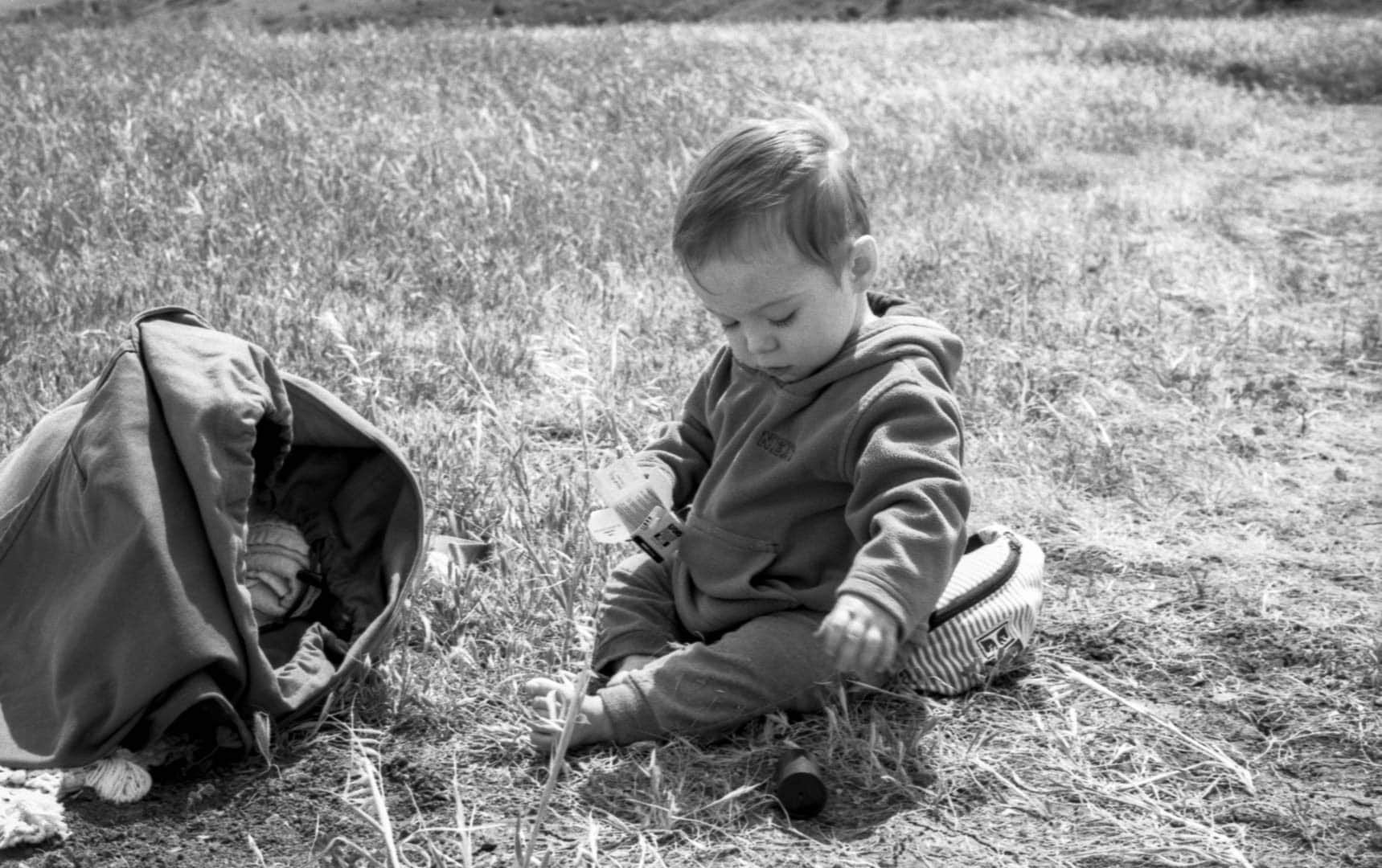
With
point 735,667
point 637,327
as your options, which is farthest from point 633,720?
point 637,327

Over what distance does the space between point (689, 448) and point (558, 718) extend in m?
0.74

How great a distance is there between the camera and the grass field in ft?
8.47

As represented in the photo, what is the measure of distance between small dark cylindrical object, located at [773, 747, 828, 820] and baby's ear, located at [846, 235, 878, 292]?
92 cm

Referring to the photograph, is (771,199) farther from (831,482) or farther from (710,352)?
(710,352)

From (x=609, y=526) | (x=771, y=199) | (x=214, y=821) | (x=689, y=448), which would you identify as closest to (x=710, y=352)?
(x=689, y=448)

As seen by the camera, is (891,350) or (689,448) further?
(689,448)

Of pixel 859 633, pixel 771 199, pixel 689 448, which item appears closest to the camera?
pixel 859 633

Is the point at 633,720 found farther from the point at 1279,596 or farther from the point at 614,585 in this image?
the point at 1279,596

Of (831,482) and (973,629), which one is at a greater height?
(831,482)

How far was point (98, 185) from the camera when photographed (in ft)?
20.9

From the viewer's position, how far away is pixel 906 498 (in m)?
2.62

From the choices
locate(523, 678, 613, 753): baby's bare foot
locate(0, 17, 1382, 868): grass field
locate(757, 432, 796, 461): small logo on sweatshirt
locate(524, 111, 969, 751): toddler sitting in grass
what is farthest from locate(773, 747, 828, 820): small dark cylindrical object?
locate(757, 432, 796, 461): small logo on sweatshirt

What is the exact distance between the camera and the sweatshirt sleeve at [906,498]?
2516 mm

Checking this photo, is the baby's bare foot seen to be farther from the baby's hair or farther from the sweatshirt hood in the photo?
the baby's hair
